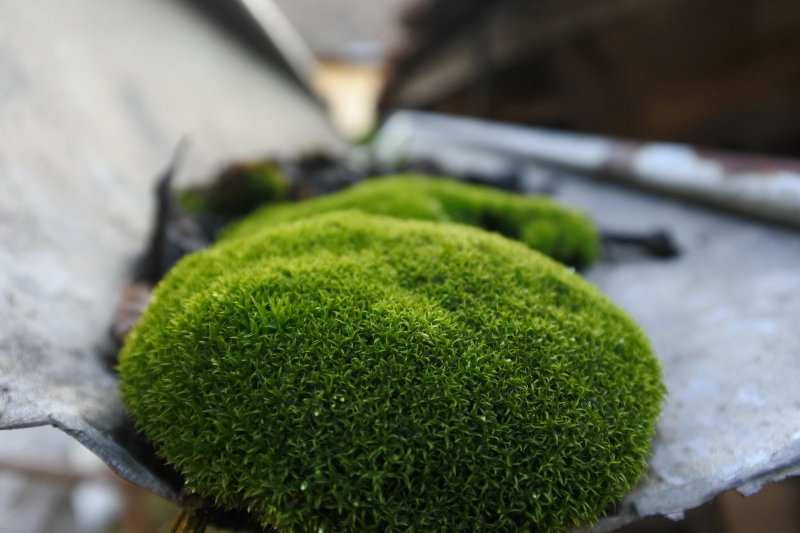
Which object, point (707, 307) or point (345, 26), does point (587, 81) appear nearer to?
point (707, 307)

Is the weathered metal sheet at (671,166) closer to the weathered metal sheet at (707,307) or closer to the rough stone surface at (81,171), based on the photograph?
the weathered metal sheet at (707,307)

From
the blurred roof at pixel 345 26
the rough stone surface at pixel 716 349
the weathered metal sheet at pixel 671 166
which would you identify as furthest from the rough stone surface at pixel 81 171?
the blurred roof at pixel 345 26

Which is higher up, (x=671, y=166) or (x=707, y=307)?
(x=707, y=307)

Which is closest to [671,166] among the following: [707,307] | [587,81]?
[707,307]

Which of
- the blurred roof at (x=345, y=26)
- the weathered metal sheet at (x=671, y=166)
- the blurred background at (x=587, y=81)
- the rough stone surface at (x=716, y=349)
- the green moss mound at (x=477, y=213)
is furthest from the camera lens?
the blurred roof at (x=345, y=26)

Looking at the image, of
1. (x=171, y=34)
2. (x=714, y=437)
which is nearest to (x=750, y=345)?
(x=714, y=437)
